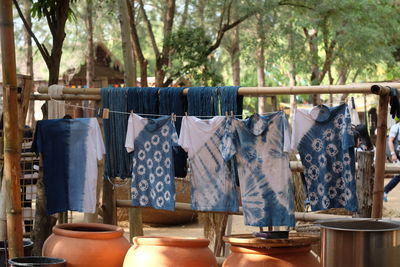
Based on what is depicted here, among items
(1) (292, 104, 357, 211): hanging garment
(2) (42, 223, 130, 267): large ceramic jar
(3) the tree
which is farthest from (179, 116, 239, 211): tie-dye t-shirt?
(3) the tree

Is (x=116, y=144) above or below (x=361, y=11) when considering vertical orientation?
below

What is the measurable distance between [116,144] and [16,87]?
1086mm

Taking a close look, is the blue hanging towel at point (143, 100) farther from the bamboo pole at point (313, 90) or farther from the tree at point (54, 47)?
the tree at point (54, 47)

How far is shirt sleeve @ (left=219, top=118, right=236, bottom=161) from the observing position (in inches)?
228

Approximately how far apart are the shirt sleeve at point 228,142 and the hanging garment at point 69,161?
108cm

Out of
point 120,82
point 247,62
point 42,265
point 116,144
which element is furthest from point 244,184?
point 120,82

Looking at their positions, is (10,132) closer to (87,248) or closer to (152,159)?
(87,248)

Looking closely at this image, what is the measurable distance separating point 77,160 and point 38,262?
1.06 metres

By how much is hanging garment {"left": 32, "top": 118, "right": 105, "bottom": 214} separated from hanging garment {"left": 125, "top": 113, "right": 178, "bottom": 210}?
31 cm

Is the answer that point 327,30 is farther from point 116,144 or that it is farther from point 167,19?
point 116,144

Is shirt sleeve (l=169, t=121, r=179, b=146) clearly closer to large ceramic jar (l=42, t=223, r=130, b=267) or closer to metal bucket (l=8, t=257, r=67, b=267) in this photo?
large ceramic jar (l=42, t=223, r=130, b=267)

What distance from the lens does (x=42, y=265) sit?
5.18 metres

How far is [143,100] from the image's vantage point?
625cm

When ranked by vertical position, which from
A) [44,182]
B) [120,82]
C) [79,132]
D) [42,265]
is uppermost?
[120,82]
